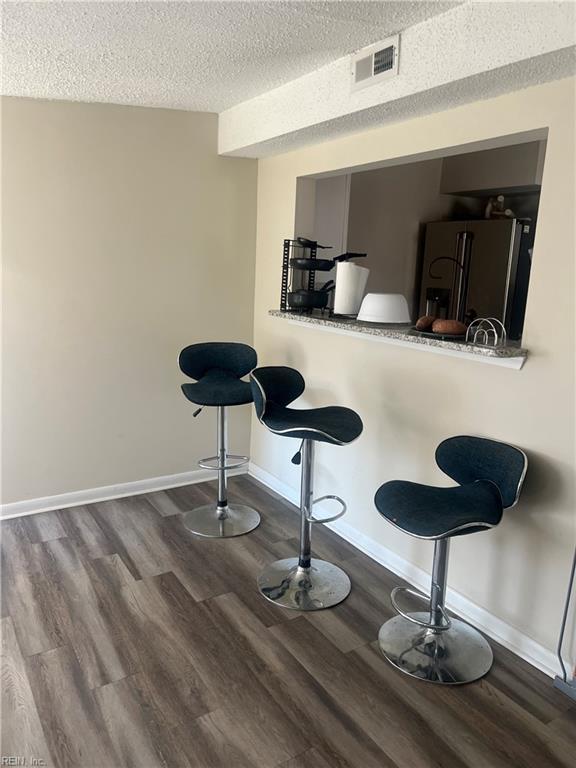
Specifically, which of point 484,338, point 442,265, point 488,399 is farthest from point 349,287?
point 442,265

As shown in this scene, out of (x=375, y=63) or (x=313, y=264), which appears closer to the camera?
(x=375, y=63)

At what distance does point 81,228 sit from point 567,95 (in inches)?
96.7

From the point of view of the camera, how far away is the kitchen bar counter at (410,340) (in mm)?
2086

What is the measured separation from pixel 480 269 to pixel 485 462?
2243 mm

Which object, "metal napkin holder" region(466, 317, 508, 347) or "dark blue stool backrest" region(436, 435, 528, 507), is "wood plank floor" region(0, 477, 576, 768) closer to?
"dark blue stool backrest" region(436, 435, 528, 507)

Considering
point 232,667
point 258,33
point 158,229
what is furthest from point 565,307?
point 158,229

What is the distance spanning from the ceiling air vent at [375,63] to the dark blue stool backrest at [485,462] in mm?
1450

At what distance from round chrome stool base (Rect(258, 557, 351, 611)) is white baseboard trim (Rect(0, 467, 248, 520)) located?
3.83 feet

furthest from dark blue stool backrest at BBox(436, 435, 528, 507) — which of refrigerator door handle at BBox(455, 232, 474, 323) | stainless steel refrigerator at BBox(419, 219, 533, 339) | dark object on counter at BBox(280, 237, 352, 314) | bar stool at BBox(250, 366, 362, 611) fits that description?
refrigerator door handle at BBox(455, 232, 474, 323)

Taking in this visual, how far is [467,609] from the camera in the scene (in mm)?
2430

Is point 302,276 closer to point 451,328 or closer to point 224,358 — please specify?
point 224,358

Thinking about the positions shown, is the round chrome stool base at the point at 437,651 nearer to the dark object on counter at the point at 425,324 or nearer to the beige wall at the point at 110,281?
the dark object on counter at the point at 425,324

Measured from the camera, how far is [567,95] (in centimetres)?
188

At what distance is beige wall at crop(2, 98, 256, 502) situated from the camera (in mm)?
3029
